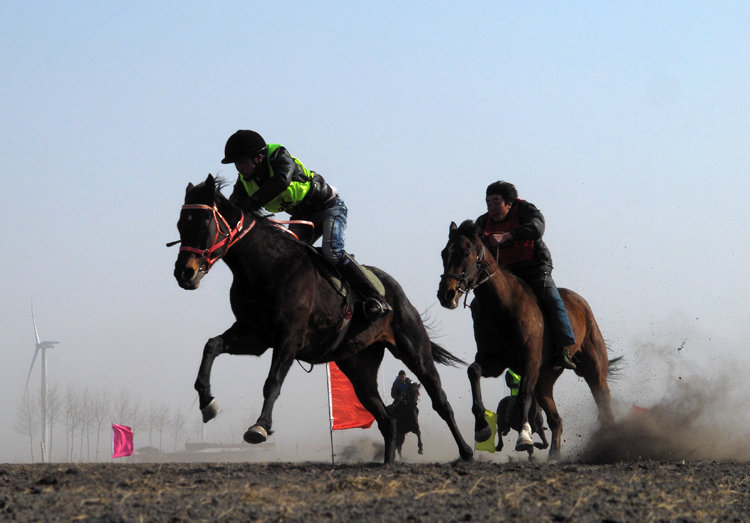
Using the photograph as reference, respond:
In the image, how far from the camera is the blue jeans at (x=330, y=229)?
994 centimetres

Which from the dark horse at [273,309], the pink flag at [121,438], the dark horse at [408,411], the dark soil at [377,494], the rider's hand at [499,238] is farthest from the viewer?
the pink flag at [121,438]

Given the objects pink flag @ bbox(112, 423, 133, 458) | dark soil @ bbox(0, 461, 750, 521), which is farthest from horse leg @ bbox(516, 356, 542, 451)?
pink flag @ bbox(112, 423, 133, 458)

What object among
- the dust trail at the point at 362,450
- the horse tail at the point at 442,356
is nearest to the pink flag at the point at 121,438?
the dust trail at the point at 362,450

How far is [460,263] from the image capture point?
1005cm

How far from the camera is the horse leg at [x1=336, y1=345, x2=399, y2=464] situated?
1026 centimetres

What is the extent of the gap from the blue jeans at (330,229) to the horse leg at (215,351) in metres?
1.38

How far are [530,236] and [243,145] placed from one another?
348 centimetres

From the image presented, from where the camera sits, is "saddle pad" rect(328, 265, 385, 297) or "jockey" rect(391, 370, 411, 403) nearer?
"saddle pad" rect(328, 265, 385, 297)

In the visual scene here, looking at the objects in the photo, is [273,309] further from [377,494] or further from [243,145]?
[377,494]

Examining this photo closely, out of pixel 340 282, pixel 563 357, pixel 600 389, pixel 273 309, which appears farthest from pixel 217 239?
pixel 600 389

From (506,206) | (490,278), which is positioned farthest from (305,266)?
(506,206)

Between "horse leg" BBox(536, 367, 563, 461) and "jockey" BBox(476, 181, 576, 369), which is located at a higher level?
"jockey" BBox(476, 181, 576, 369)

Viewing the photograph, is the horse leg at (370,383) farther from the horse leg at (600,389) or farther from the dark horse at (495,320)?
the horse leg at (600,389)

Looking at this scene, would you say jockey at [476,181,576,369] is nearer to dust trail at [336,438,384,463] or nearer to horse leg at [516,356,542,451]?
horse leg at [516,356,542,451]
